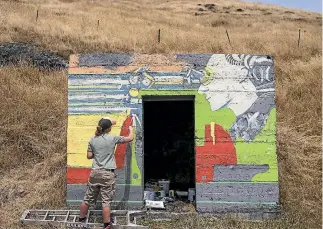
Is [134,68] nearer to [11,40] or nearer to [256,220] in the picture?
[256,220]

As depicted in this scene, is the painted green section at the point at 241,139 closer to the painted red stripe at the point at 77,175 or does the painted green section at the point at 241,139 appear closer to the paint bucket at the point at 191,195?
the paint bucket at the point at 191,195

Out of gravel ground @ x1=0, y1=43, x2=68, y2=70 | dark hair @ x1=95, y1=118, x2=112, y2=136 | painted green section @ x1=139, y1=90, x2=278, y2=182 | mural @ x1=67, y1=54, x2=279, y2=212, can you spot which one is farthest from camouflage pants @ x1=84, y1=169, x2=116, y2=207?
gravel ground @ x1=0, y1=43, x2=68, y2=70

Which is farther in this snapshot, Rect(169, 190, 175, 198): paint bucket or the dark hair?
Rect(169, 190, 175, 198): paint bucket

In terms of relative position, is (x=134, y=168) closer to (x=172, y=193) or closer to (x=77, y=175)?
(x=77, y=175)

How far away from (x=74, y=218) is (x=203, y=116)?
2.64m

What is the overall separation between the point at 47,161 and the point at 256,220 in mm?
4029

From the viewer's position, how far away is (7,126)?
26.1ft

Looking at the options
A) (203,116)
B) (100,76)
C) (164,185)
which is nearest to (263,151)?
(203,116)

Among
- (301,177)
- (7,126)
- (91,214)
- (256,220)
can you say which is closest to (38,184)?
(91,214)

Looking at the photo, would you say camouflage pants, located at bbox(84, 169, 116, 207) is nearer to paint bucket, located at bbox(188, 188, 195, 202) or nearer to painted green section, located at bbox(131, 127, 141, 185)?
painted green section, located at bbox(131, 127, 141, 185)

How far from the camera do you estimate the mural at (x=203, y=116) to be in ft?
20.4

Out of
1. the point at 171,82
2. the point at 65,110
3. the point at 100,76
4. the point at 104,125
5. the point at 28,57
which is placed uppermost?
the point at 28,57

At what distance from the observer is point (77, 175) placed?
6.32 meters

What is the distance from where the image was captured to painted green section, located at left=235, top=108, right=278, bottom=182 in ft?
20.5
